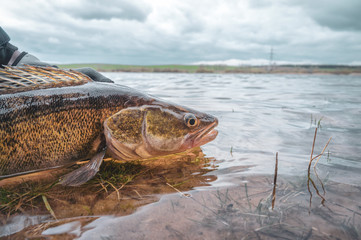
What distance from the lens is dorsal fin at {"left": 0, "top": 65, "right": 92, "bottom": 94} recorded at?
8.61 ft

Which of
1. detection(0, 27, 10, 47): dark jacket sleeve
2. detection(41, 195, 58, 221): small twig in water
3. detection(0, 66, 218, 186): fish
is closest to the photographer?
detection(41, 195, 58, 221): small twig in water

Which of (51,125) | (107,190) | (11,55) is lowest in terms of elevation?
(107,190)

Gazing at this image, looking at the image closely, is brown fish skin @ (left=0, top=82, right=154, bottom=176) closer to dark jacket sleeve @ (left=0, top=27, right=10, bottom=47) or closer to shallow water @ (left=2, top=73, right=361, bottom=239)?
shallow water @ (left=2, top=73, right=361, bottom=239)

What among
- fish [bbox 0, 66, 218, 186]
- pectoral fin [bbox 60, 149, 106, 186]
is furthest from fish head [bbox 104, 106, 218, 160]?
pectoral fin [bbox 60, 149, 106, 186]

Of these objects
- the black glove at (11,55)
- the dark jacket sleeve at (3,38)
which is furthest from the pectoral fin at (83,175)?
the dark jacket sleeve at (3,38)

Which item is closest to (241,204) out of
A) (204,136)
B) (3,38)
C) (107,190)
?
(204,136)

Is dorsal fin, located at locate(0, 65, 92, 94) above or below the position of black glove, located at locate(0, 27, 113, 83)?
below

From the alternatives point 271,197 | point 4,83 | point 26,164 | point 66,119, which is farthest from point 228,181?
point 4,83

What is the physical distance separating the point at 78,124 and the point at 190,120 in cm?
127

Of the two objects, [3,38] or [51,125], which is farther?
[3,38]

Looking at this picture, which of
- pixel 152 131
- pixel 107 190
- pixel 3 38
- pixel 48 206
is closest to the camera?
pixel 48 206

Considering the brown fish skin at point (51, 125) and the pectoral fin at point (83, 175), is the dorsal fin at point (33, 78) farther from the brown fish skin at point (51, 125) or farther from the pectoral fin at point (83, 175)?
the pectoral fin at point (83, 175)

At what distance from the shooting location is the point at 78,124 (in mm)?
2570

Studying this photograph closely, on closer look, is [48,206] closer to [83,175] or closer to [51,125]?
[83,175]
